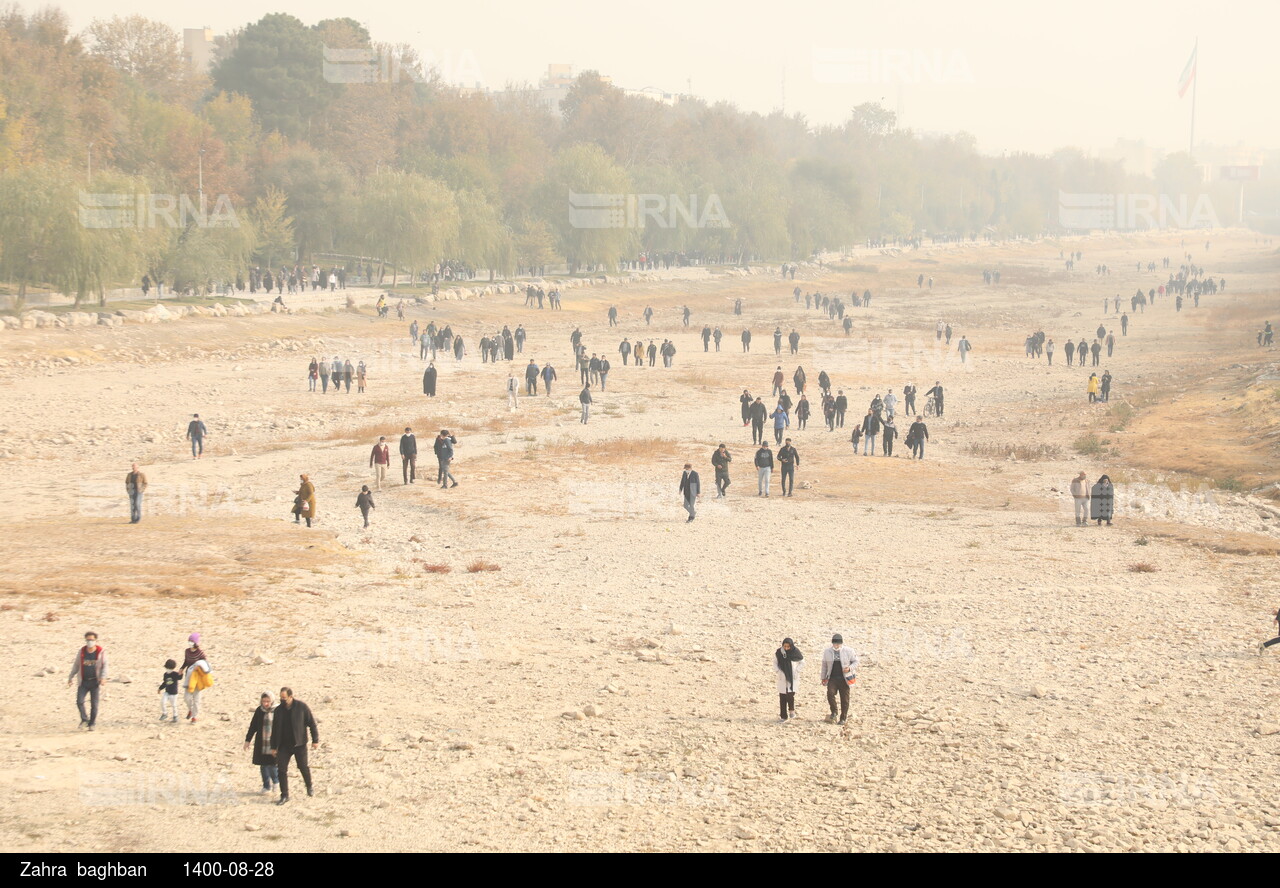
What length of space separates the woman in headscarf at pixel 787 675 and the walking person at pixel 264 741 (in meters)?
5.14

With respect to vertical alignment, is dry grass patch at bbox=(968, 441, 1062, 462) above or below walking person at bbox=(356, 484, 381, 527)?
below

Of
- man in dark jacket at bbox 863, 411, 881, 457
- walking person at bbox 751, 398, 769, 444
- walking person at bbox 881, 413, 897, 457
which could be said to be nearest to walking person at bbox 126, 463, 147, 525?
walking person at bbox 751, 398, 769, 444

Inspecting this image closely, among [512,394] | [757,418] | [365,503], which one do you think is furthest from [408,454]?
[512,394]

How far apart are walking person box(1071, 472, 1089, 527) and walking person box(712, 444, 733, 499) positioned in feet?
21.8

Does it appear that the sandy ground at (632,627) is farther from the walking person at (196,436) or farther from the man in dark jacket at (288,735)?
the walking person at (196,436)

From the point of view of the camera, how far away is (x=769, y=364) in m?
49.5

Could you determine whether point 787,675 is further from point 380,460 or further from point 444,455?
point 380,460

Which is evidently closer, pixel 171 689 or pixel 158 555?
pixel 171 689

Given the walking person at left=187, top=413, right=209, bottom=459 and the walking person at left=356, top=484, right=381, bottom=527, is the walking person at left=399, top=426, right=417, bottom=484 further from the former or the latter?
the walking person at left=187, top=413, right=209, bottom=459

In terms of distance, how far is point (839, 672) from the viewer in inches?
499

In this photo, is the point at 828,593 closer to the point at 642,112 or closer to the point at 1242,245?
the point at 642,112

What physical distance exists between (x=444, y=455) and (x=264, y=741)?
1452 cm

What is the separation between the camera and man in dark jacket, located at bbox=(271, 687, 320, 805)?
34.4ft

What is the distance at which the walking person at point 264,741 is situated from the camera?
10.5 meters
